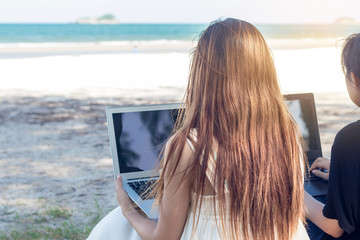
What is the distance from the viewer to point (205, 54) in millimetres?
1503

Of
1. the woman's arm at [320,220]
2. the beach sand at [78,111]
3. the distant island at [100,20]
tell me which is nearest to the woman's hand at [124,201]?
the woman's arm at [320,220]

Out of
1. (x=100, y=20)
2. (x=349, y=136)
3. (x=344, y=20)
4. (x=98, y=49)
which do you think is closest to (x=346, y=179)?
(x=349, y=136)

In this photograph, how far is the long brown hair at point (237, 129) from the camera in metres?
1.46

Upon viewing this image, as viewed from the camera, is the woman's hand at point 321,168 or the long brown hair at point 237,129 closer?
the long brown hair at point 237,129

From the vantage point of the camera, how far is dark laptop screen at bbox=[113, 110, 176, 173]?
7.22 feet

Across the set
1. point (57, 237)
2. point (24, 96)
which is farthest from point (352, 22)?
point (57, 237)

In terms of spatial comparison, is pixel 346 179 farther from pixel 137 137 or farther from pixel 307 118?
pixel 137 137

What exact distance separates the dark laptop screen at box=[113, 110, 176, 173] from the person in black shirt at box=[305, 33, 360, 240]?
2.70ft

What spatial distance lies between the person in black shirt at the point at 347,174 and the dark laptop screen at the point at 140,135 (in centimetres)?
82

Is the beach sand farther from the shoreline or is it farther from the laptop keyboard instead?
the shoreline

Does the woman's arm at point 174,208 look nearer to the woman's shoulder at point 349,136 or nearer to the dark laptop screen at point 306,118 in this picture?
the woman's shoulder at point 349,136

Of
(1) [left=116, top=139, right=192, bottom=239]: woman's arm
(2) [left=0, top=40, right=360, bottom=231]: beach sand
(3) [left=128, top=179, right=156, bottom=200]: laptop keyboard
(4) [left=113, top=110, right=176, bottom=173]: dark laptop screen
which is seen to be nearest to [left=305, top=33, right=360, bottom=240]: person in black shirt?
(2) [left=0, top=40, right=360, bottom=231]: beach sand

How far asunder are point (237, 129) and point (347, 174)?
1.59 ft

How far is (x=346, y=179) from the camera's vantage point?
1668 millimetres
